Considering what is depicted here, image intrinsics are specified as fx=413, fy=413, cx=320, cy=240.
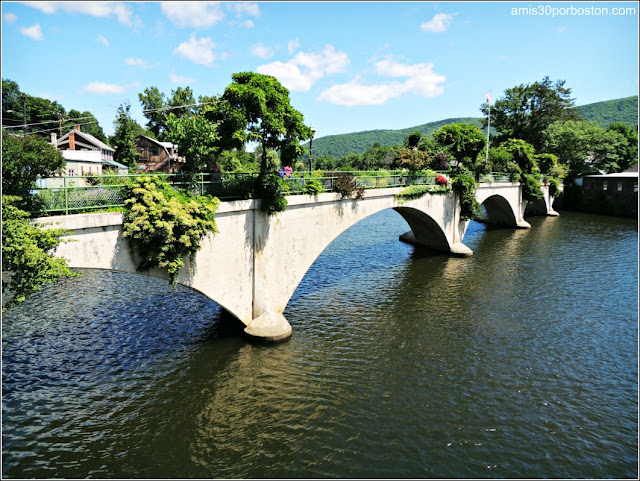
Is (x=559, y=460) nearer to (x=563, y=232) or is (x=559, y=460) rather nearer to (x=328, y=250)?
(x=328, y=250)

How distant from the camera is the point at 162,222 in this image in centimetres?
1361

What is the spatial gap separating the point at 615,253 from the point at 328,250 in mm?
25227

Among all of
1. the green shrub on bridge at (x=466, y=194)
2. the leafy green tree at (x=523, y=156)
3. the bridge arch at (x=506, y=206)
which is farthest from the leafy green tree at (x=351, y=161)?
the green shrub on bridge at (x=466, y=194)

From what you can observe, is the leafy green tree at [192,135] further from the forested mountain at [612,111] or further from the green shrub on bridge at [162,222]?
the forested mountain at [612,111]

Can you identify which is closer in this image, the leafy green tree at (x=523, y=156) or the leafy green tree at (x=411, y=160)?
the leafy green tree at (x=411, y=160)

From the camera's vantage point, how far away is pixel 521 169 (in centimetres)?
5222

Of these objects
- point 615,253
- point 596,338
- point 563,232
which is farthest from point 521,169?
point 596,338

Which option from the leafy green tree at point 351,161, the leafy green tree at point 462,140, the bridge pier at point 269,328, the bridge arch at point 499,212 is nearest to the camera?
the bridge pier at point 269,328

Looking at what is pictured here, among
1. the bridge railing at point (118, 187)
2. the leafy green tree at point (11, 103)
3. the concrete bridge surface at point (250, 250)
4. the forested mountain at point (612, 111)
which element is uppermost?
the forested mountain at point (612, 111)

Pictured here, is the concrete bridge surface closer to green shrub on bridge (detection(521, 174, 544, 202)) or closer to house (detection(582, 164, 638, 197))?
green shrub on bridge (detection(521, 174, 544, 202))

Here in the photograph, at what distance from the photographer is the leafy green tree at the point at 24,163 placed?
11.4 metres

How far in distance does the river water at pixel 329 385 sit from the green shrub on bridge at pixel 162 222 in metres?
4.46

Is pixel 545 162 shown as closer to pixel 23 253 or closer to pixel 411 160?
pixel 411 160

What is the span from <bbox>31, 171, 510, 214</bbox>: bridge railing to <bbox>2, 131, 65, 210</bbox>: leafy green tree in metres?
0.29
